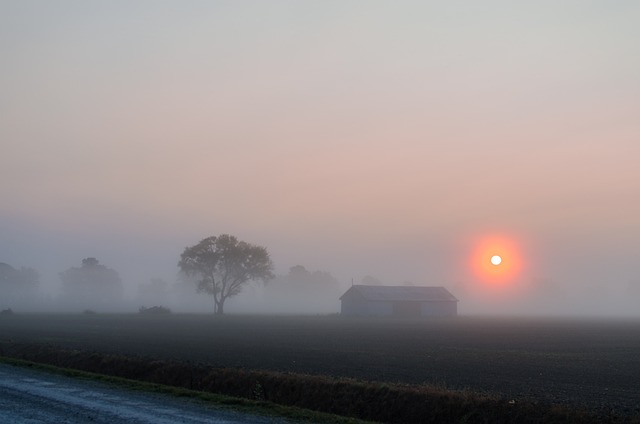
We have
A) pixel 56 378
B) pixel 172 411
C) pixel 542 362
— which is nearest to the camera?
pixel 172 411

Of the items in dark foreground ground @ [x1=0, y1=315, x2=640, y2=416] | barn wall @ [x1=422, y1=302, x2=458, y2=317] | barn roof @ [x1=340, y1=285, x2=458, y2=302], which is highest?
barn roof @ [x1=340, y1=285, x2=458, y2=302]

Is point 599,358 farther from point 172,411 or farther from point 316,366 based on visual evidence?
point 172,411

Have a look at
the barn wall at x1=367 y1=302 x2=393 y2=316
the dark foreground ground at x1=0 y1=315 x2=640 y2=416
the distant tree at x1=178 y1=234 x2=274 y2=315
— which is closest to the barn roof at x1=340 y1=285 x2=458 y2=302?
the barn wall at x1=367 y1=302 x2=393 y2=316

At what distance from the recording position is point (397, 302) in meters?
134

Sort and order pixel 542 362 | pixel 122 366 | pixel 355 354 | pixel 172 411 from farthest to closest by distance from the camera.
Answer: pixel 355 354
pixel 542 362
pixel 122 366
pixel 172 411

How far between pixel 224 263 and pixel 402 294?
3856 cm

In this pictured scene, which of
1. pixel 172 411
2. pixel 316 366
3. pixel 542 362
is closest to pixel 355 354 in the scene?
pixel 316 366

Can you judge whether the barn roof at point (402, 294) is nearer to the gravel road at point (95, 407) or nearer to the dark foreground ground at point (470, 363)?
the dark foreground ground at point (470, 363)

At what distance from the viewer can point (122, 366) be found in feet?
95.5

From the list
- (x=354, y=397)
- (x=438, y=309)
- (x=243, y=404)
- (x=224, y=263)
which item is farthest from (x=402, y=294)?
(x=243, y=404)

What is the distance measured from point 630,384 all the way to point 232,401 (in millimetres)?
16957

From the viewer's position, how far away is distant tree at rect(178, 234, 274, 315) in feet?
446

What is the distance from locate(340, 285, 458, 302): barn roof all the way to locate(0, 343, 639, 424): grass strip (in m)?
107

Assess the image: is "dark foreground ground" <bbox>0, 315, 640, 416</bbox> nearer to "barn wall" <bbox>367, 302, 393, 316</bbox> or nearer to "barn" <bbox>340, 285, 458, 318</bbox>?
"barn wall" <bbox>367, 302, 393, 316</bbox>
